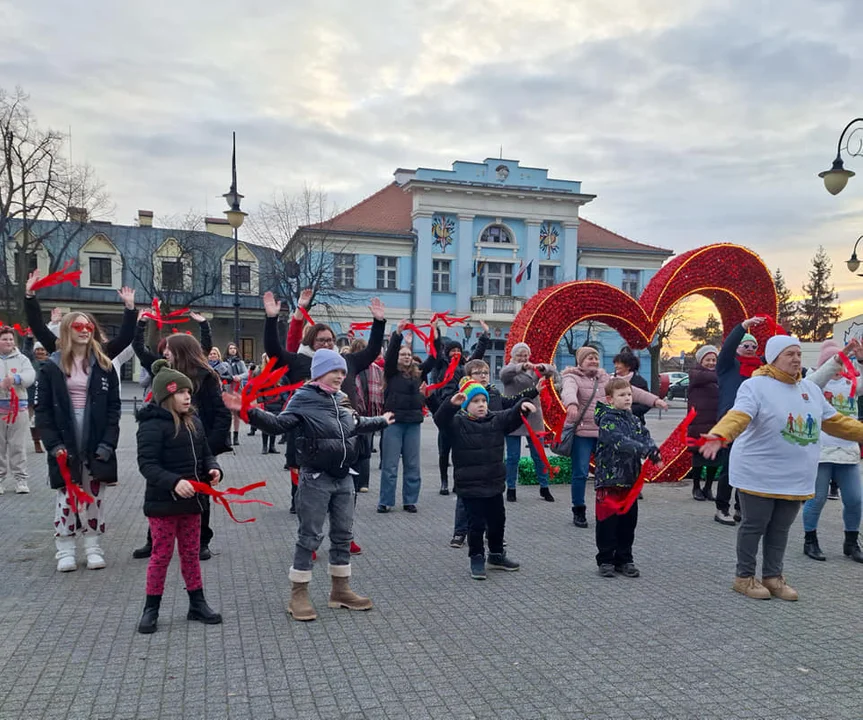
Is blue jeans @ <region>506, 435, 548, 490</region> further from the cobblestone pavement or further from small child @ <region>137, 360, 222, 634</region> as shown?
small child @ <region>137, 360, 222, 634</region>

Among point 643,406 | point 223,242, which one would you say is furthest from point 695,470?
point 223,242

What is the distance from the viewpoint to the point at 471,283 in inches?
1578

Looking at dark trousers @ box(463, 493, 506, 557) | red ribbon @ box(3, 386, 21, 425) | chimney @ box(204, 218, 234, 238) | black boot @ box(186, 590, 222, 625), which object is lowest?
black boot @ box(186, 590, 222, 625)

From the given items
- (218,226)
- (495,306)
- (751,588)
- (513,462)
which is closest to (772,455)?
(751,588)

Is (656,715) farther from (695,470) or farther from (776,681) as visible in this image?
(695,470)

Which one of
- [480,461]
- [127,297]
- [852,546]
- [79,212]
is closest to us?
[480,461]

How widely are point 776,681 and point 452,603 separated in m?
2.08

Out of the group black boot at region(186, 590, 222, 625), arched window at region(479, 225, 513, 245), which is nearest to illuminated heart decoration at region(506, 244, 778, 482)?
black boot at region(186, 590, 222, 625)

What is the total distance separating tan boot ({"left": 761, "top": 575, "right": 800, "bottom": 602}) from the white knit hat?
5.31 ft

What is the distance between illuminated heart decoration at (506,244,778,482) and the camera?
9891mm

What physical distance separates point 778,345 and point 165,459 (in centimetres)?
438

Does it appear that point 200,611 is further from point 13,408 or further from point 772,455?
point 13,408

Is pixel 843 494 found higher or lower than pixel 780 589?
higher

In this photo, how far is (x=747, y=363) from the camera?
7.64m
